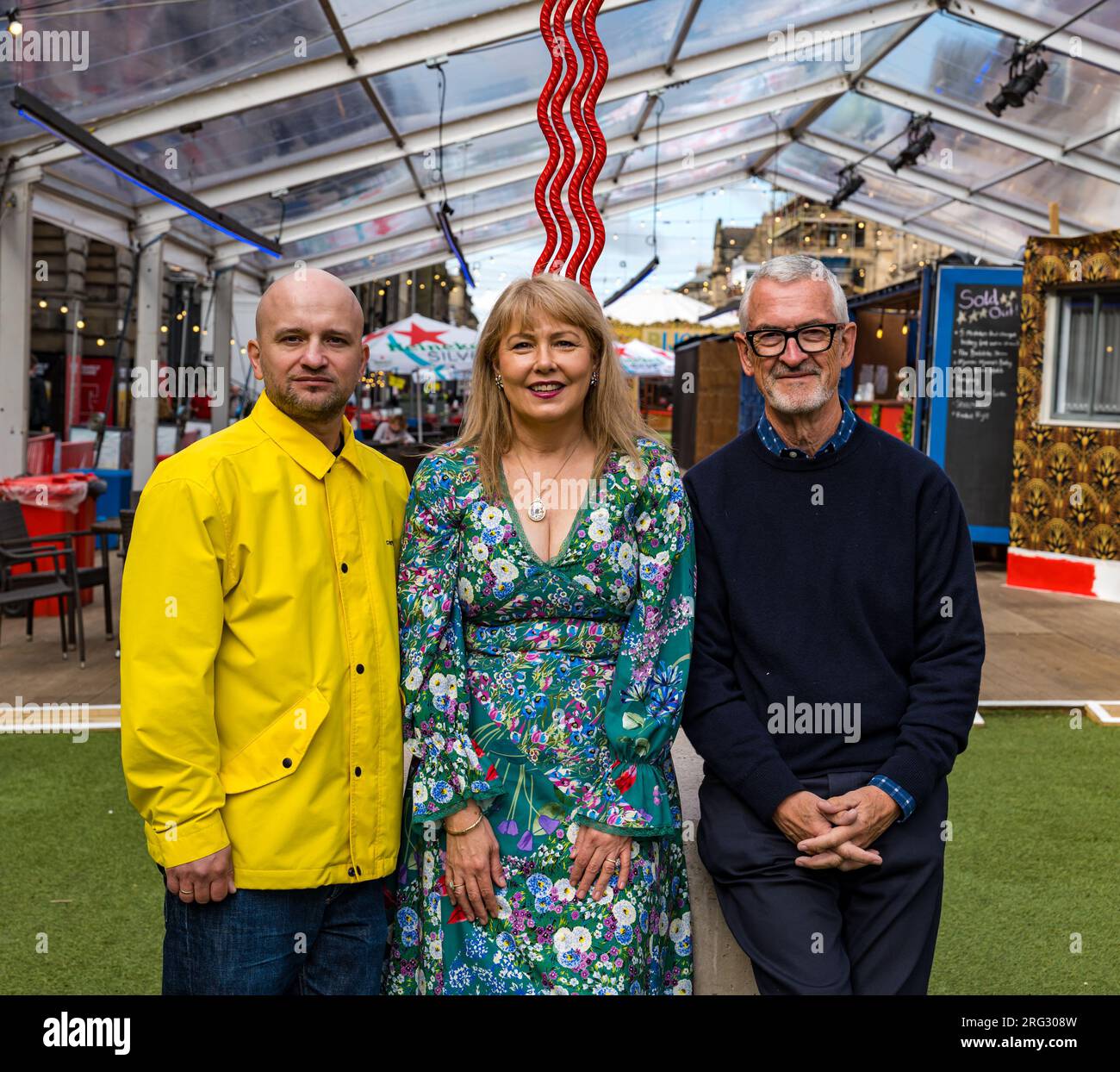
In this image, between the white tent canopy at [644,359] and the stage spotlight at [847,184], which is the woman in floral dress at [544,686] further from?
the white tent canopy at [644,359]

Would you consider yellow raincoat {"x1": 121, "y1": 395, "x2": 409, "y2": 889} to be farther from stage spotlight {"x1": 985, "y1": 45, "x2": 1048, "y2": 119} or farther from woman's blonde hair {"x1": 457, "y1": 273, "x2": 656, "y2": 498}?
stage spotlight {"x1": 985, "y1": 45, "x2": 1048, "y2": 119}

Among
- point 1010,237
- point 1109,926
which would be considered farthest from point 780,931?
point 1010,237

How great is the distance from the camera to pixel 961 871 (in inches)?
161

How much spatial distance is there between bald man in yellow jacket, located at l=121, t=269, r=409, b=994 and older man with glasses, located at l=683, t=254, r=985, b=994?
2.16ft

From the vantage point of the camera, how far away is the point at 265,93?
9.99 m

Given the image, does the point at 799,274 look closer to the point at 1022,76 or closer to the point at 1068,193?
the point at 1022,76

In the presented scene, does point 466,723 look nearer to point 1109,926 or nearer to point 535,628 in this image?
point 535,628

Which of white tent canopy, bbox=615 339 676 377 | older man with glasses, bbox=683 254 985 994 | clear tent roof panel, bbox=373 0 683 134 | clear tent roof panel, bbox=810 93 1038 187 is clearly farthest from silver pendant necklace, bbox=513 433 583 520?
white tent canopy, bbox=615 339 676 377

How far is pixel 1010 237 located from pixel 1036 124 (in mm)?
4363

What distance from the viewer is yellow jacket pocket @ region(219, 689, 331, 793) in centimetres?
200

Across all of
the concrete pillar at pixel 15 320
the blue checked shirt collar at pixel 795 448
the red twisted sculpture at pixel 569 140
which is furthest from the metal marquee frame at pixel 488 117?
the blue checked shirt collar at pixel 795 448

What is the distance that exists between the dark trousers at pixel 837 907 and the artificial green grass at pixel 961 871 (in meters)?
1.28

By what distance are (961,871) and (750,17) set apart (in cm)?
1000

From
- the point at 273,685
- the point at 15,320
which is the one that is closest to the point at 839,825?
the point at 273,685
